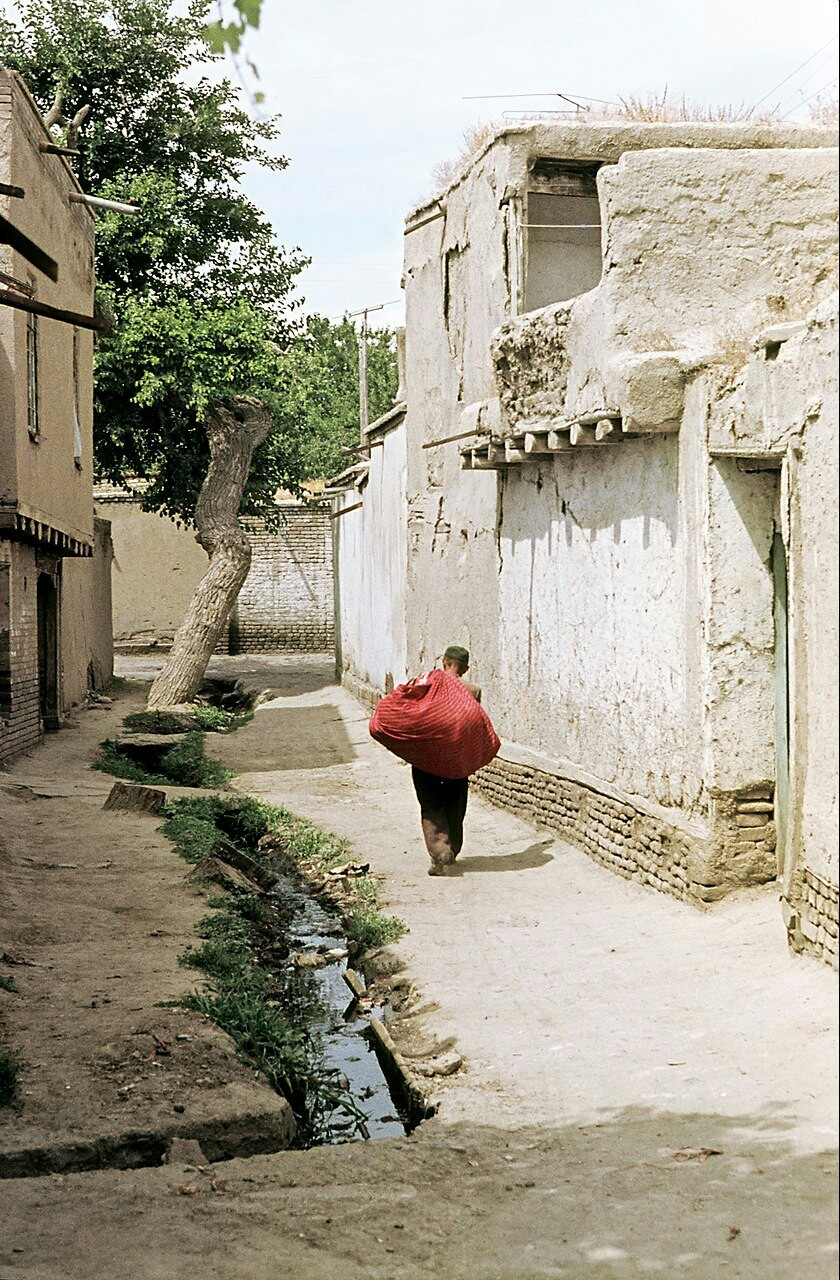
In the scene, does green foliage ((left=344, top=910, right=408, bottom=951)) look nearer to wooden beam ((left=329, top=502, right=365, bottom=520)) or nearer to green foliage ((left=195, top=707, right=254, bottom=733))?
green foliage ((left=195, top=707, right=254, bottom=733))

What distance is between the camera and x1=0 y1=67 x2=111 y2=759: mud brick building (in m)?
13.0

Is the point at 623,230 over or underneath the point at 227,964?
over

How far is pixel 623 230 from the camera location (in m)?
7.51

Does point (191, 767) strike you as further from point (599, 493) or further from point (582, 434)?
point (582, 434)

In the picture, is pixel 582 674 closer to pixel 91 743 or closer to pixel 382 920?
pixel 382 920

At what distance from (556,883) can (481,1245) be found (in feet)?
14.7

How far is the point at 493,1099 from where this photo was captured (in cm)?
495

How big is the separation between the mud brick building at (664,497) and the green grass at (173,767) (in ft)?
12.2

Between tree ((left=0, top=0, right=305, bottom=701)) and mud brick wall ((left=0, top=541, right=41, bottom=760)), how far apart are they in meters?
5.53

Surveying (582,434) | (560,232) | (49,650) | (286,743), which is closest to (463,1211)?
(582,434)

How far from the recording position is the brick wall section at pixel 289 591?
99.1ft

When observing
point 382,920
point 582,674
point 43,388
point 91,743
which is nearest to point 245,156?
point 43,388

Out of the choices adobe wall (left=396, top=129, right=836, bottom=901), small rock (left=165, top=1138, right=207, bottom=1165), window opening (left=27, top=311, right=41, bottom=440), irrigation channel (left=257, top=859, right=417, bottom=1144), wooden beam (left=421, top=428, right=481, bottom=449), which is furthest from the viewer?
window opening (left=27, top=311, right=41, bottom=440)

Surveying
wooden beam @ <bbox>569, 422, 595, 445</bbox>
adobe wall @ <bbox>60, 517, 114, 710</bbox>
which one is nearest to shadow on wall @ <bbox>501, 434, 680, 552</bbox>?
wooden beam @ <bbox>569, 422, 595, 445</bbox>
